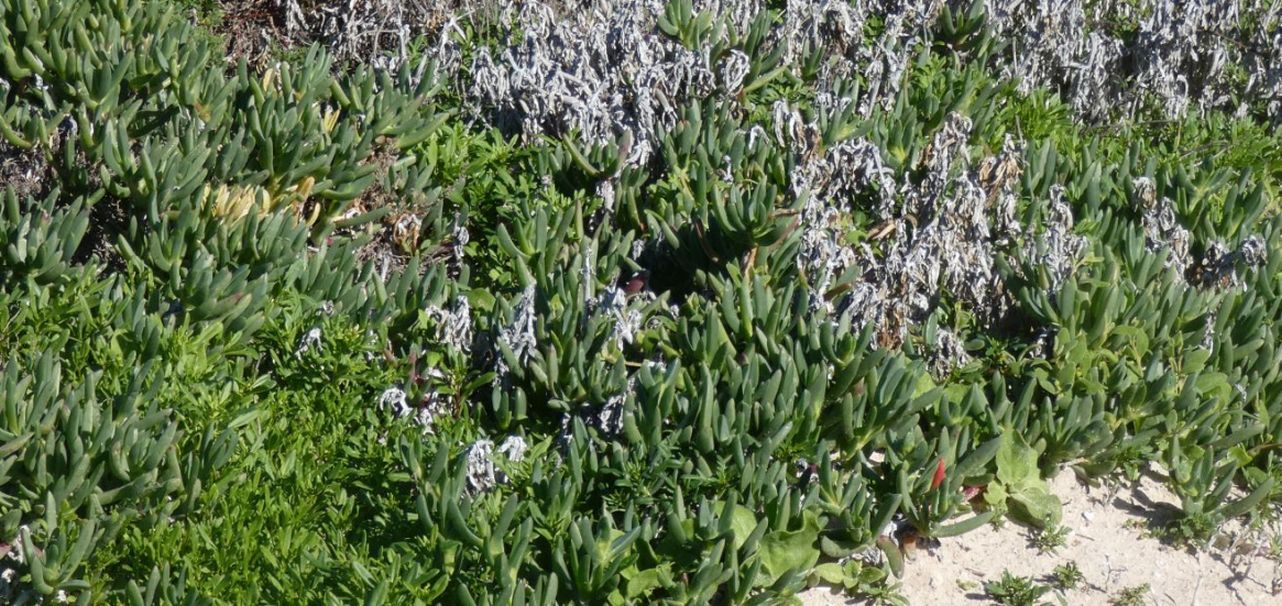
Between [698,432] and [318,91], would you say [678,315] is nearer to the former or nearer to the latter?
[698,432]

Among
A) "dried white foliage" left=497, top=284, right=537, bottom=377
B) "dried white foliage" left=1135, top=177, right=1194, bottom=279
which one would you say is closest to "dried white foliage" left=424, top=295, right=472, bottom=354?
"dried white foliage" left=497, top=284, right=537, bottom=377

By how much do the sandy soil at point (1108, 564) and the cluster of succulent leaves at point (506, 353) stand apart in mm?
117

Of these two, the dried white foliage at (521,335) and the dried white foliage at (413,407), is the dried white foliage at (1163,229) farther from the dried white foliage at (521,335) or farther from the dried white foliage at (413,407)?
the dried white foliage at (413,407)

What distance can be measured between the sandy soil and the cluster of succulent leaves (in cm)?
12

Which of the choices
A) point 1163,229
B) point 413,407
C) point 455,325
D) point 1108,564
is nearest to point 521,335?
point 455,325

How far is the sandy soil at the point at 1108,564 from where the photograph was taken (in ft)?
14.4

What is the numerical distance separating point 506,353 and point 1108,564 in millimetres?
2027

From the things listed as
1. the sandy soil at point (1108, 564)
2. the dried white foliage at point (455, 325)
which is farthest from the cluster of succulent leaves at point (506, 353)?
the sandy soil at point (1108, 564)

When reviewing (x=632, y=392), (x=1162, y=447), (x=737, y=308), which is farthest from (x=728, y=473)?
(x=1162, y=447)

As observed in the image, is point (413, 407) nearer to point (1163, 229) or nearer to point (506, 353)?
point (506, 353)

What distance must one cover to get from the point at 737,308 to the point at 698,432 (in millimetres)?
684

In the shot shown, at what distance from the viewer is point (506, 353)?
14.3 ft

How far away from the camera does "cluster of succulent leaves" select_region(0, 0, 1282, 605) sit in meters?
3.75

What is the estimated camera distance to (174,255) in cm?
454
